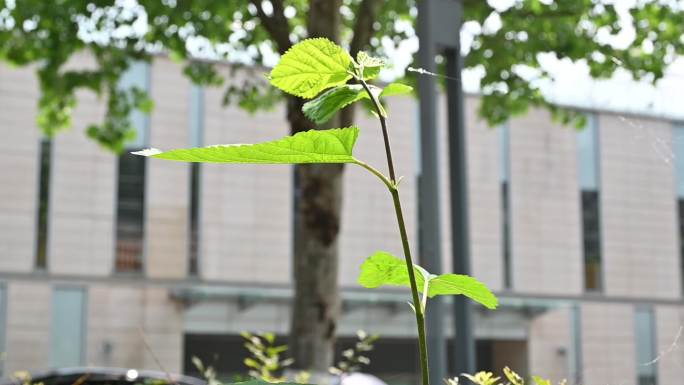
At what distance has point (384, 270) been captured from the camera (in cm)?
82

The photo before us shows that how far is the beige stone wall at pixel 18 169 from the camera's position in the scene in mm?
28266

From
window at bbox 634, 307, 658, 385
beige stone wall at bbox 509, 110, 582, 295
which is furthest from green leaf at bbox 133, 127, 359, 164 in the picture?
window at bbox 634, 307, 658, 385

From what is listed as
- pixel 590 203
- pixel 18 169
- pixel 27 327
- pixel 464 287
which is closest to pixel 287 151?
pixel 464 287

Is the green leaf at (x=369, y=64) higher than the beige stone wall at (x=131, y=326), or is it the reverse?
the green leaf at (x=369, y=64)

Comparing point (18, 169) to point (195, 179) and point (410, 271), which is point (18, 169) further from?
point (410, 271)

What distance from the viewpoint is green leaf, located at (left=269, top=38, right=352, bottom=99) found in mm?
663

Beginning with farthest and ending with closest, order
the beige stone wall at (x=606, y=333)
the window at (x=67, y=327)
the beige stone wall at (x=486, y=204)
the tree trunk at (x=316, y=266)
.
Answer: the beige stone wall at (x=606, y=333) < the beige stone wall at (x=486, y=204) < the window at (x=67, y=327) < the tree trunk at (x=316, y=266)

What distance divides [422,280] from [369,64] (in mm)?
201

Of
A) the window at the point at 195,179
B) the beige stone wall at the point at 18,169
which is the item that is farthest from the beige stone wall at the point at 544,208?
the beige stone wall at the point at 18,169

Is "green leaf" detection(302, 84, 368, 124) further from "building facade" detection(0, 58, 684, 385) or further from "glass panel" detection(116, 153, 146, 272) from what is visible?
"glass panel" detection(116, 153, 146, 272)

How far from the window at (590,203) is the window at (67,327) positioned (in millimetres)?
17946

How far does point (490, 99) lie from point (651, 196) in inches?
1030

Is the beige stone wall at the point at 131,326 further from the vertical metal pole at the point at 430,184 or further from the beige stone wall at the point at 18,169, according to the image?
the vertical metal pole at the point at 430,184

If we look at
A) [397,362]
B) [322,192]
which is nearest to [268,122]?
[397,362]
